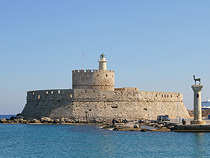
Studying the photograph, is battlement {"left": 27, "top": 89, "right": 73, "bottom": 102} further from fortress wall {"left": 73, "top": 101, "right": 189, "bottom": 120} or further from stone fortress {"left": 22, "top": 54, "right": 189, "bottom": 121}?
fortress wall {"left": 73, "top": 101, "right": 189, "bottom": 120}

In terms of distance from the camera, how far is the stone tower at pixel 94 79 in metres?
49.6

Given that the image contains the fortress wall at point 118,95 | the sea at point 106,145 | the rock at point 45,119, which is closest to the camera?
the sea at point 106,145

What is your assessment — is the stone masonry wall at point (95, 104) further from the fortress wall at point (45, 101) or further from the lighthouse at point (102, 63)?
the lighthouse at point (102, 63)

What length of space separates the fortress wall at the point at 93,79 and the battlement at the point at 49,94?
358 cm

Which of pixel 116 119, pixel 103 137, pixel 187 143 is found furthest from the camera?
pixel 116 119

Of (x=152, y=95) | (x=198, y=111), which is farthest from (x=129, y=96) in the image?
(x=198, y=111)

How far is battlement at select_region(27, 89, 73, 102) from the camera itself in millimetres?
46656

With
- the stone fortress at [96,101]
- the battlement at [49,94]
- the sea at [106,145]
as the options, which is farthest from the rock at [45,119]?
the sea at [106,145]

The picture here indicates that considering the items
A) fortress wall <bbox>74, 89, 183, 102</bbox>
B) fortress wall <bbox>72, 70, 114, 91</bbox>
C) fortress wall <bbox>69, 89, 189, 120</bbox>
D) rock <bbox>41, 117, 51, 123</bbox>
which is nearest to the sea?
rock <bbox>41, 117, 51, 123</bbox>

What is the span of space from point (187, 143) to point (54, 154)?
29.6 feet

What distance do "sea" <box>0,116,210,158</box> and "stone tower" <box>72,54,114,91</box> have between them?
54.0ft

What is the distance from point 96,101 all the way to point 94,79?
404cm

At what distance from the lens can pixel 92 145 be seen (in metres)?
26.3

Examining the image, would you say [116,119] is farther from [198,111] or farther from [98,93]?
[198,111]
